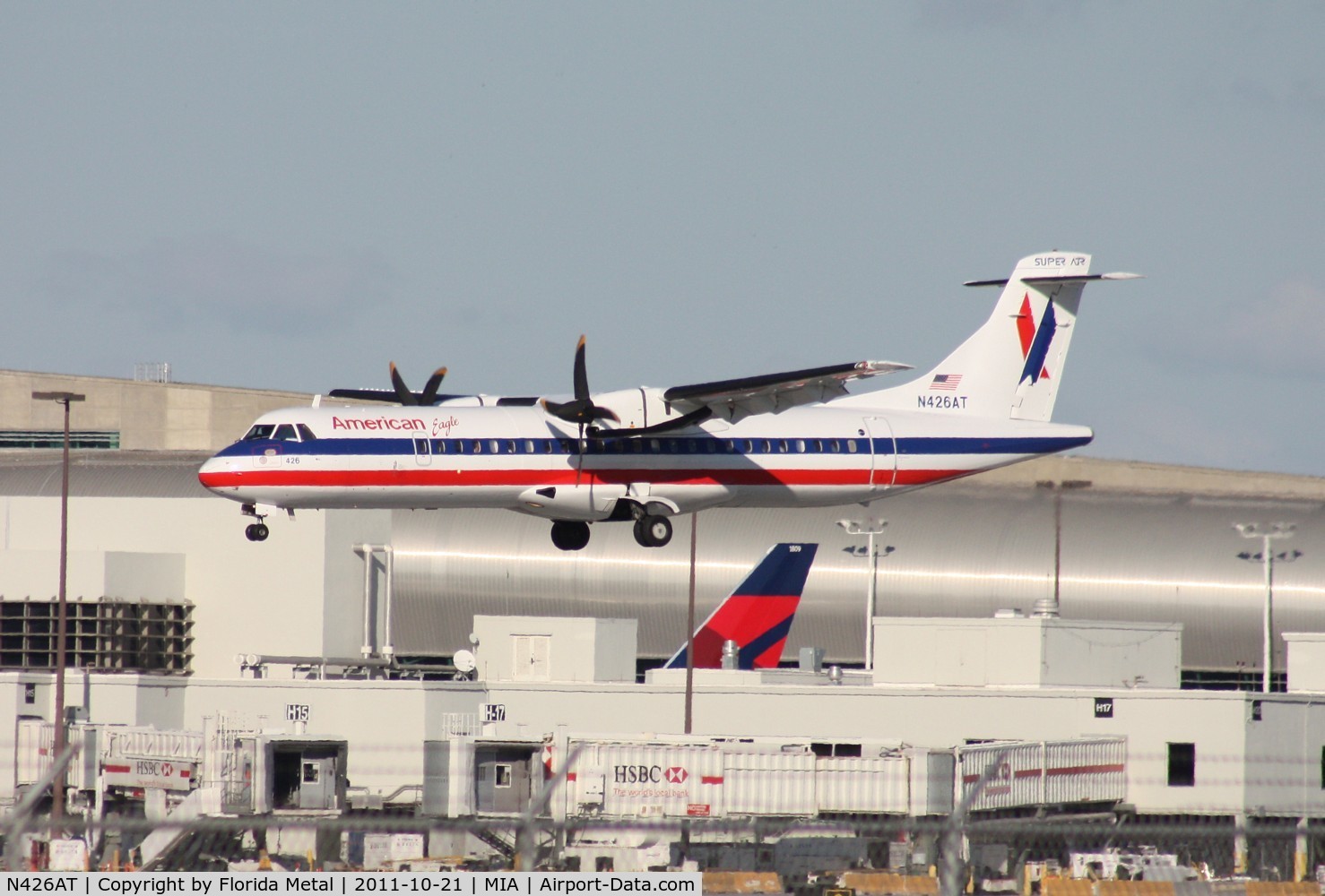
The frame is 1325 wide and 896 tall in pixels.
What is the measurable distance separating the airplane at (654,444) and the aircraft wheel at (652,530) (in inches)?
1.5

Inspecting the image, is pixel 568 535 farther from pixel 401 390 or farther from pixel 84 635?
pixel 84 635

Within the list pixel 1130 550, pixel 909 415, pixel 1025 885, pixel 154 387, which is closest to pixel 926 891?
pixel 1025 885

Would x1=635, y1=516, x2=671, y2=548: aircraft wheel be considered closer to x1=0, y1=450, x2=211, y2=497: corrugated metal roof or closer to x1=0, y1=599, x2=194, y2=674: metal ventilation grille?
x1=0, y1=599, x2=194, y2=674: metal ventilation grille

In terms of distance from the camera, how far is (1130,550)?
8056cm

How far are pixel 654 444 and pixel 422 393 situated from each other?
776 centimetres

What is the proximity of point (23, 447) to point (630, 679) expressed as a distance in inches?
2417

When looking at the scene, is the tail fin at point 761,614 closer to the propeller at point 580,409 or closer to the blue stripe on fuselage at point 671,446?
the blue stripe on fuselage at point 671,446

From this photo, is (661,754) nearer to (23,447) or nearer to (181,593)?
(181,593)

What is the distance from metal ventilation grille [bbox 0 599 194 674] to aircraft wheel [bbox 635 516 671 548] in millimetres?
32880

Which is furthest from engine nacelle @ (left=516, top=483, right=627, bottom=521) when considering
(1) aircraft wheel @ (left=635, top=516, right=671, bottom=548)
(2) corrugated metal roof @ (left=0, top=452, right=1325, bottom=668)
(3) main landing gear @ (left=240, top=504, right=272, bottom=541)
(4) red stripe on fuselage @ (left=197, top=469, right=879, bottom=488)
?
(2) corrugated metal roof @ (left=0, top=452, right=1325, bottom=668)

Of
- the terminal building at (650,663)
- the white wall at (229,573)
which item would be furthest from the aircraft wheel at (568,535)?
the white wall at (229,573)

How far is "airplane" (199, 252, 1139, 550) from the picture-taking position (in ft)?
120

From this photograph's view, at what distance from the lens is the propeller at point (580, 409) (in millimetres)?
37844

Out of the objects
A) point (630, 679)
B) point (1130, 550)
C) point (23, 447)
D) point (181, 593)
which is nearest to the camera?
point (630, 679)
